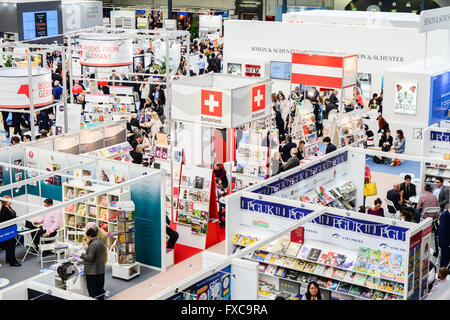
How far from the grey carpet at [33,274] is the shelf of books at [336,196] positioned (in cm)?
247

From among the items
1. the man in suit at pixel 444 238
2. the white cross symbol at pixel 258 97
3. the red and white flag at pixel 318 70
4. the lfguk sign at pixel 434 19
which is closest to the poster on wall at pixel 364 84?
the red and white flag at pixel 318 70

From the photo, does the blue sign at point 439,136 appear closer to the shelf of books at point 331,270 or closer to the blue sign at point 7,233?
the shelf of books at point 331,270

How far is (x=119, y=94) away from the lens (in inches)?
672

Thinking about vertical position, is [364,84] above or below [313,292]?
above

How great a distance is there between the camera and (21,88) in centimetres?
1197

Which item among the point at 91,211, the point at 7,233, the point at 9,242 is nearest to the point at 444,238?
the point at 91,211

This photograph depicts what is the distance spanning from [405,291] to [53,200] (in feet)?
19.9

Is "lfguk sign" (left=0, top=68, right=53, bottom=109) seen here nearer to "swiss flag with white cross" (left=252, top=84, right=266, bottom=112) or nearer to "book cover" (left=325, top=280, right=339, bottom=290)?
"swiss flag with white cross" (left=252, top=84, right=266, bottom=112)

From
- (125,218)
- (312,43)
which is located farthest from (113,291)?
(312,43)

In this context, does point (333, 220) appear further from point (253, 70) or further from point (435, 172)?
point (253, 70)

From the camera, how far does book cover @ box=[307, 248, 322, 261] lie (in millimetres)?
7204

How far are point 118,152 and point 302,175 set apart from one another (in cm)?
472

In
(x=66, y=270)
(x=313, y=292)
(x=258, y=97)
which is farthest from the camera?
(x=258, y=97)

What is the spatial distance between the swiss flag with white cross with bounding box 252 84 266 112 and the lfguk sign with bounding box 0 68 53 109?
4.01 metres
